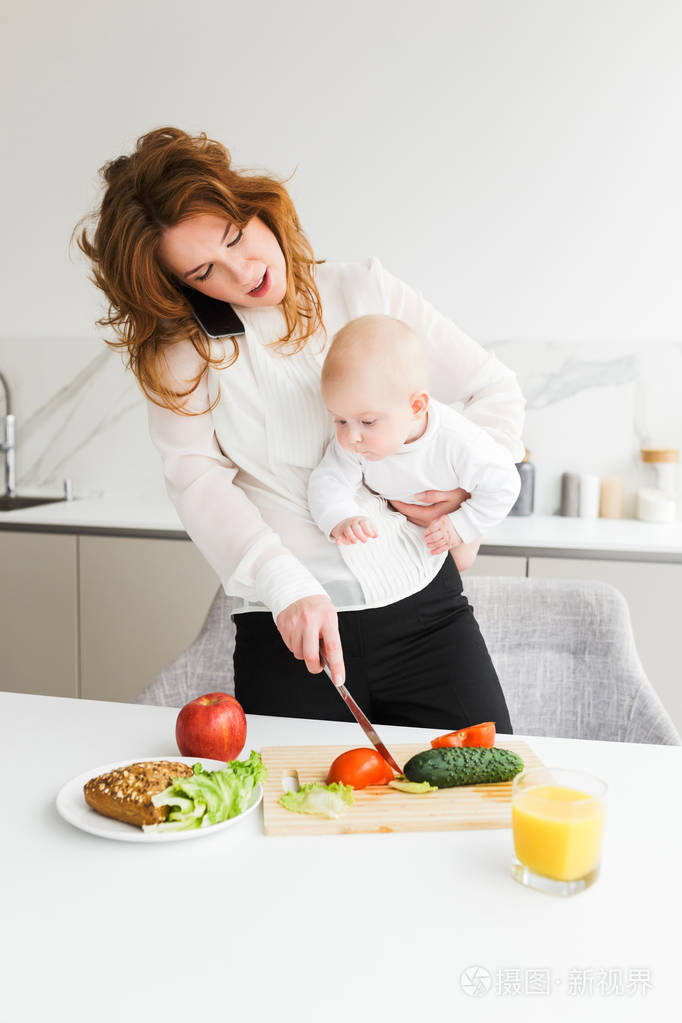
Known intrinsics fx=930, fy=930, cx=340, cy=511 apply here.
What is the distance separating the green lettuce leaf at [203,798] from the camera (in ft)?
3.32

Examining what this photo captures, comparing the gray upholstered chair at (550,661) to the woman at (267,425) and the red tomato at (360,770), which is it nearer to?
the woman at (267,425)

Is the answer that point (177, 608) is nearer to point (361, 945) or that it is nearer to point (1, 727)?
point (1, 727)

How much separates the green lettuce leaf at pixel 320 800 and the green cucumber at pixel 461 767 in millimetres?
90

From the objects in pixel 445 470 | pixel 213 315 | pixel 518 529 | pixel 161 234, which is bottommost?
pixel 518 529

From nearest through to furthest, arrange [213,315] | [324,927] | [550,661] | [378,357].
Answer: [324,927] → [378,357] → [213,315] → [550,661]

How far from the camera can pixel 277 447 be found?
5.04 feet

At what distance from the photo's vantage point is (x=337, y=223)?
3383 mm

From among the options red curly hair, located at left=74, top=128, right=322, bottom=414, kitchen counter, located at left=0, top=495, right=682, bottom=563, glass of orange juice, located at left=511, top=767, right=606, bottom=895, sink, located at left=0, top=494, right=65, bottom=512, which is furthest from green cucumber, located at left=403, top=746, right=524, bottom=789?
sink, located at left=0, top=494, right=65, bottom=512

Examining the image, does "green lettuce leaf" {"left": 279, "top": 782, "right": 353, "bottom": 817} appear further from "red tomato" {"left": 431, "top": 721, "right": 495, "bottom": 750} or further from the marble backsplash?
the marble backsplash

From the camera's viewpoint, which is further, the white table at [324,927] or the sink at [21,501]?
the sink at [21,501]

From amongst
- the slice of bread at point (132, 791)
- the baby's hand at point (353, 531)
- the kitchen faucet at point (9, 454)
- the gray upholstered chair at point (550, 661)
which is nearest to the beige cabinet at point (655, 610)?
the gray upholstered chair at point (550, 661)

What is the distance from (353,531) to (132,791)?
552 mm

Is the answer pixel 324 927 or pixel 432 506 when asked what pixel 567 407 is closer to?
pixel 432 506

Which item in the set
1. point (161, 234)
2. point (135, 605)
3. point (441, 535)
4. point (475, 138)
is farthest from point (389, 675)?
point (475, 138)
